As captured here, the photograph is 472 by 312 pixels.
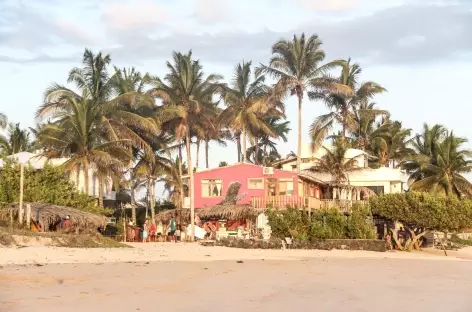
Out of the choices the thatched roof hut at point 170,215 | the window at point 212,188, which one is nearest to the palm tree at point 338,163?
the window at point 212,188

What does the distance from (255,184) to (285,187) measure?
2.05 m

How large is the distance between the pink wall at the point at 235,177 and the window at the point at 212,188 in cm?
25

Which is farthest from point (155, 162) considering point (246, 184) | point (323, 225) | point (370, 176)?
point (323, 225)

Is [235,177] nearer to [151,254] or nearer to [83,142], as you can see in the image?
[83,142]

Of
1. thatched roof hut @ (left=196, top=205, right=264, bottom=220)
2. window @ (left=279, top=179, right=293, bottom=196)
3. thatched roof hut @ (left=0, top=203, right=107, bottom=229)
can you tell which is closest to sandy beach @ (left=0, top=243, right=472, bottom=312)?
thatched roof hut @ (left=0, top=203, right=107, bottom=229)

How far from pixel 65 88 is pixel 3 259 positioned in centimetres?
2288

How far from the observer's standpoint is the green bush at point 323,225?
32.3m

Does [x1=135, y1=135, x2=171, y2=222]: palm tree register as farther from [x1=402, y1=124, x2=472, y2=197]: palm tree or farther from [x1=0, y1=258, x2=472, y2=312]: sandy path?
[x1=0, y1=258, x2=472, y2=312]: sandy path

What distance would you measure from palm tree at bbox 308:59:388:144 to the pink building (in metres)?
6.17

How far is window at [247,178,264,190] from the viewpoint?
1697 inches

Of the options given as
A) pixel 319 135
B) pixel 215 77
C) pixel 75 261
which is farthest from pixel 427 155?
pixel 75 261

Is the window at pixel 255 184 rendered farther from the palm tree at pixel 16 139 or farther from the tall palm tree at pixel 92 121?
the palm tree at pixel 16 139

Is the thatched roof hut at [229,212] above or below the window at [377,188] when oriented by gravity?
below

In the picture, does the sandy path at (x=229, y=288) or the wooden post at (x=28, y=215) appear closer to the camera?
the sandy path at (x=229, y=288)
